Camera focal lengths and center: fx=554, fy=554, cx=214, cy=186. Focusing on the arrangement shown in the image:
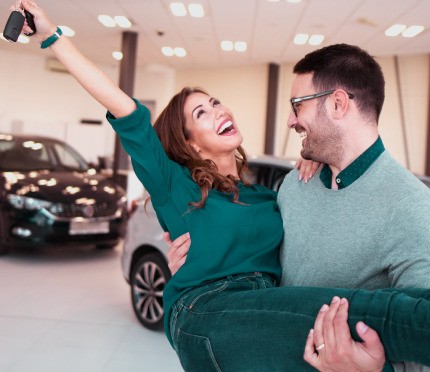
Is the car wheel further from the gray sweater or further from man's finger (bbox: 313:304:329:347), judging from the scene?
man's finger (bbox: 313:304:329:347)

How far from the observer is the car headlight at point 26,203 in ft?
19.0

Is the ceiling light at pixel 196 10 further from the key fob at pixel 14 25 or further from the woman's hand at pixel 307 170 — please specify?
the key fob at pixel 14 25

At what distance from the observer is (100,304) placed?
467 cm

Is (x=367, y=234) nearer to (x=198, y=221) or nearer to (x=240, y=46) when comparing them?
(x=198, y=221)

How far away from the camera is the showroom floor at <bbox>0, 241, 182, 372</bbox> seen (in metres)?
3.46

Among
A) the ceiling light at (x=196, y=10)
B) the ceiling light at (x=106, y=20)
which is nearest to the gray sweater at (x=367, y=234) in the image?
the ceiling light at (x=196, y=10)

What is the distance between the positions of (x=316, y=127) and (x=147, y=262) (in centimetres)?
278

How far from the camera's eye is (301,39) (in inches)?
400

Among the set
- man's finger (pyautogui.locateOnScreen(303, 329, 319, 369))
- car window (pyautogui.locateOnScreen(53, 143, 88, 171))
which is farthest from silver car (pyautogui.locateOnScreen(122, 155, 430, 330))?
car window (pyautogui.locateOnScreen(53, 143, 88, 171))

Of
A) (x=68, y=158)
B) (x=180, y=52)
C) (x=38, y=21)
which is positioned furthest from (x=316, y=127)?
(x=180, y=52)

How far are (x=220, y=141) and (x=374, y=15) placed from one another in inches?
282

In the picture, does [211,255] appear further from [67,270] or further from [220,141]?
[67,270]

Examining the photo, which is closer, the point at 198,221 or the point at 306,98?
the point at 306,98

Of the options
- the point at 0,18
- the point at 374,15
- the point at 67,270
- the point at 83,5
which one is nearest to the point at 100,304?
the point at 67,270
